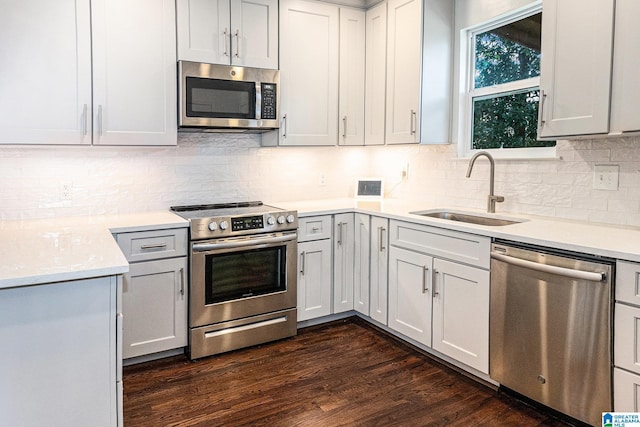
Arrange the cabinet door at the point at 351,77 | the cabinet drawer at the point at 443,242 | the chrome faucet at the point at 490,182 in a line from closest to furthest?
the cabinet drawer at the point at 443,242 → the chrome faucet at the point at 490,182 → the cabinet door at the point at 351,77

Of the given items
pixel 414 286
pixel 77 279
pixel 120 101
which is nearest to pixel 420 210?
pixel 414 286

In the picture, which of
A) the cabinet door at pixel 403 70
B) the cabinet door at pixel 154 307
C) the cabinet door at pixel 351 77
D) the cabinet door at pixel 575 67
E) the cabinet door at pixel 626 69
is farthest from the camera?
the cabinet door at pixel 351 77

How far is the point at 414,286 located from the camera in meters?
2.96

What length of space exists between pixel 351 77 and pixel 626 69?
202 centimetres

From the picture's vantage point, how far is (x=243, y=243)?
9.85 ft

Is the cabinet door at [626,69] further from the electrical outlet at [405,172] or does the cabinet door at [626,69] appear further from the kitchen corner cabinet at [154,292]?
the kitchen corner cabinet at [154,292]

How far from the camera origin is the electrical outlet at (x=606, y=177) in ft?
8.23

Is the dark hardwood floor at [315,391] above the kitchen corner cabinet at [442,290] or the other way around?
the other way around

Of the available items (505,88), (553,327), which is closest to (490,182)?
(505,88)

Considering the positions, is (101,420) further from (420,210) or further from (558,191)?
(558,191)

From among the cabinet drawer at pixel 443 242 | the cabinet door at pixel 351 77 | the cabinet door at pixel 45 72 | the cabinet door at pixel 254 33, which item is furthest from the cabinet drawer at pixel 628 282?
the cabinet door at pixel 45 72

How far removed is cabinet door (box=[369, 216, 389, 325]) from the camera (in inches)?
126

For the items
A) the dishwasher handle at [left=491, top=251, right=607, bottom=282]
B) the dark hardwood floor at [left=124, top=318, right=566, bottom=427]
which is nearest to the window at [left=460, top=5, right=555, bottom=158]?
the dishwasher handle at [left=491, top=251, right=607, bottom=282]

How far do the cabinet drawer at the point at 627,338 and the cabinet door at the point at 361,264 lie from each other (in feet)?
5.56
